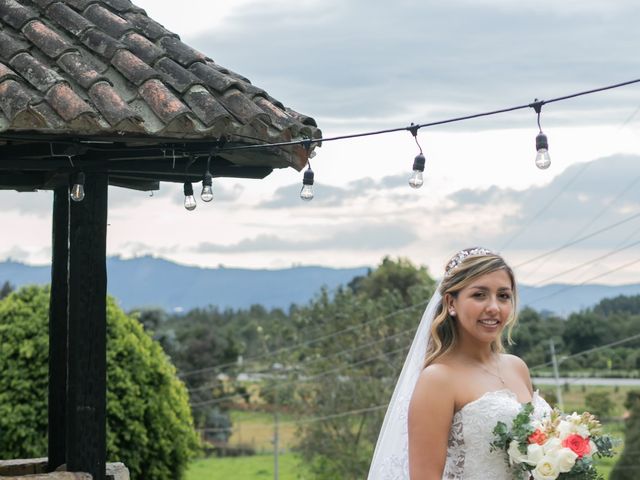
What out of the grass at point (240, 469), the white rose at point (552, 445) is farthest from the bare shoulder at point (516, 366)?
the grass at point (240, 469)

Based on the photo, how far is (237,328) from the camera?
5128 cm

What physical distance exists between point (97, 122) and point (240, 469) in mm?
28843

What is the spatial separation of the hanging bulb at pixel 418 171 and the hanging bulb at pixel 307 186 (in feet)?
1.69

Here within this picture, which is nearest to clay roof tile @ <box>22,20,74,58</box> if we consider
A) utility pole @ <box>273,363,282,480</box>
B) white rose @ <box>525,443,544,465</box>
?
white rose @ <box>525,443,544,465</box>

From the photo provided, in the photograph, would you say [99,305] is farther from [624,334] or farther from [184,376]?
[624,334]

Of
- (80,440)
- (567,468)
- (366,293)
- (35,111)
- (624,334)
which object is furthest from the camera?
(624,334)

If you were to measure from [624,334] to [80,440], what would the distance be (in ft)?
110

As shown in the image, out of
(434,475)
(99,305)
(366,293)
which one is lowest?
(434,475)

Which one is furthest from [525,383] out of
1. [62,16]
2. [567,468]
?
[62,16]

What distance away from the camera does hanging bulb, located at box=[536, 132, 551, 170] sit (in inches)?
161

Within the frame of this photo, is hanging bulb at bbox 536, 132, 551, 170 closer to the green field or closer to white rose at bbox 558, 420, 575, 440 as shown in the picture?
white rose at bbox 558, 420, 575, 440

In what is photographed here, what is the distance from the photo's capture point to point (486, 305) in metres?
4.05

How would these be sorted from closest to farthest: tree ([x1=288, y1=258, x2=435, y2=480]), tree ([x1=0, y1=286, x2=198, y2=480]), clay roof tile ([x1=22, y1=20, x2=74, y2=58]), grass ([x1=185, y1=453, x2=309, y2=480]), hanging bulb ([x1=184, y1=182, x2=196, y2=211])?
1. clay roof tile ([x1=22, y1=20, x2=74, y2=58])
2. hanging bulb ([x1=184, y1=182, x2=196, y2=211])
3. tree ([x1=0, y1=286, x2=198, y2=480])
4. tree ([x1=288, y1=258, x2=435, y2=480])
5. grass ([x1=185, y1=453, x2=309, y2=480])

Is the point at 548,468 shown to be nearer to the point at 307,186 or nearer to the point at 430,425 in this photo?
the point at 430,425
